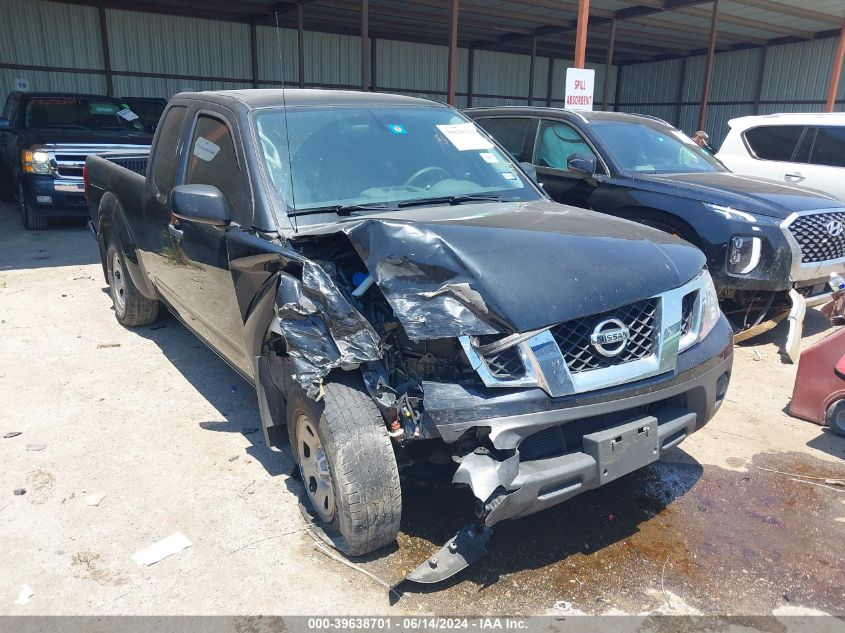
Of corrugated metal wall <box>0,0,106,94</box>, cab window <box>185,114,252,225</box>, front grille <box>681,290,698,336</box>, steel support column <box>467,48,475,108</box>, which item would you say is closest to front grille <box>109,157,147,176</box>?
cab window <box>185,114,252,225</box>

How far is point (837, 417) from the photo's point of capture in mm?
4125

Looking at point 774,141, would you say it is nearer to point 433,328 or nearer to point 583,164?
point 583,164

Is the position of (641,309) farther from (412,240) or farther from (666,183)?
(666,183)


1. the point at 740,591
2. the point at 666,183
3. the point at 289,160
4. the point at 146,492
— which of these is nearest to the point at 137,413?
the point at 146,492

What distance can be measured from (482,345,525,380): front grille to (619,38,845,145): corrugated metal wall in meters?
23.3

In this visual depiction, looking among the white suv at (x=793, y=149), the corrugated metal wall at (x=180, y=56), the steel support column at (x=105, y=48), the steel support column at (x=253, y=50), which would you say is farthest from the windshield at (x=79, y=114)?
the white suv at (x=793, y=149)

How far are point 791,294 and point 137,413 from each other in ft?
16.6

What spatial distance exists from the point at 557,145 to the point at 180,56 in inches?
555

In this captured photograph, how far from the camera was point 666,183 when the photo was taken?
5.90 meters

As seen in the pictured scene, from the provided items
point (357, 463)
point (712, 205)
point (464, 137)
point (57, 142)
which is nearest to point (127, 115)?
point (57, 142)

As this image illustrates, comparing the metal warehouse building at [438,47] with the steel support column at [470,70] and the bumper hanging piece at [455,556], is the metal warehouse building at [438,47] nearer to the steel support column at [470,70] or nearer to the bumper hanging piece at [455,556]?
the steel support column at [470,70]

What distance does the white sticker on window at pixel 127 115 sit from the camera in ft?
34.4

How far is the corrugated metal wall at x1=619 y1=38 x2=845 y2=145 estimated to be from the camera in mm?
21438

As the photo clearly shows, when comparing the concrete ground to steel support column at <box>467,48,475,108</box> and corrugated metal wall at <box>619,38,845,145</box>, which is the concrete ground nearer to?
steel support column at <box>467,48,475,108</box>
